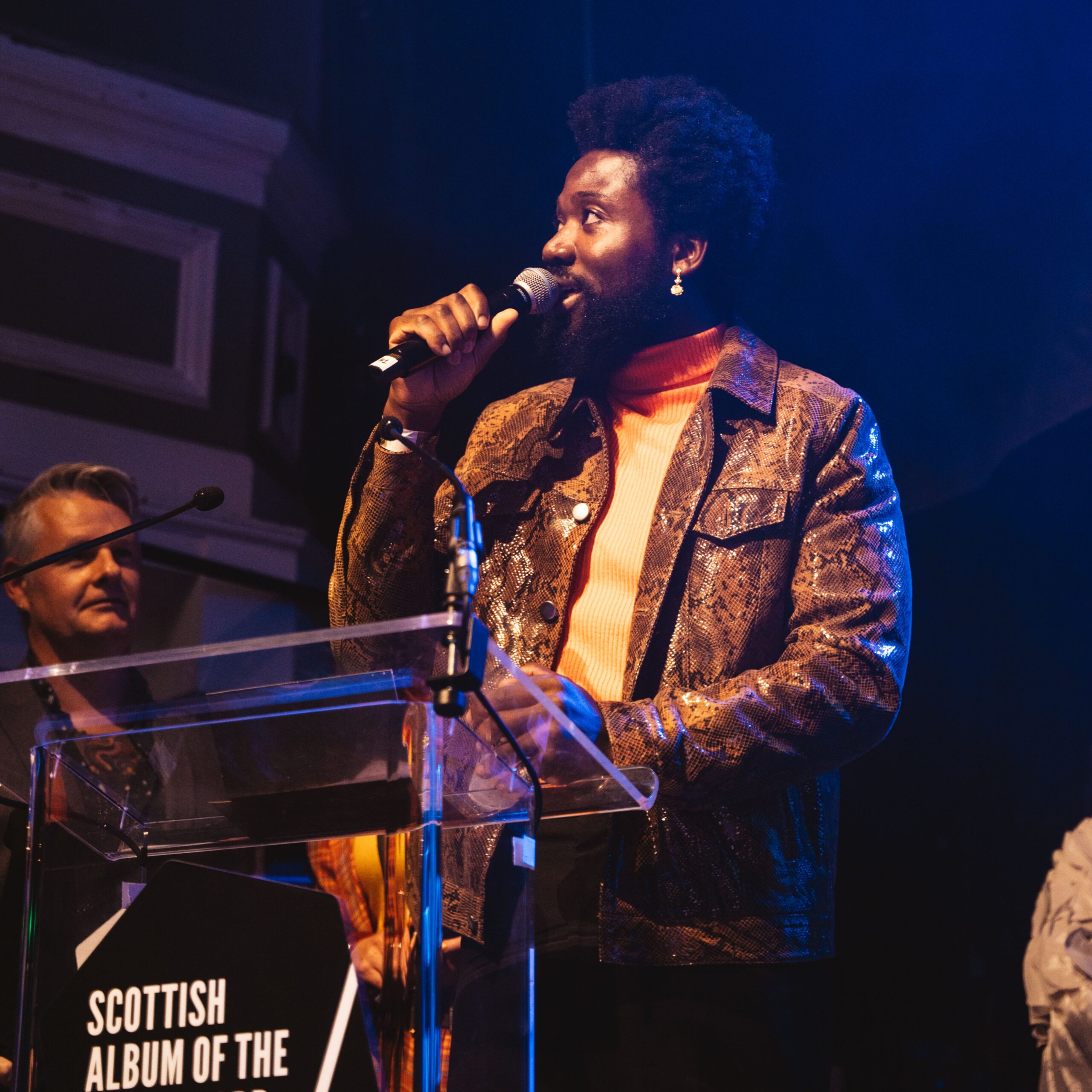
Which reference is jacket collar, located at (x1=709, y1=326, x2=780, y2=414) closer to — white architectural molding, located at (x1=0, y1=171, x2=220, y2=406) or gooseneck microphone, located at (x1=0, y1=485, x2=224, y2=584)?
gooseneck microphone, located at (x1=0, y1=485, x2=224, y2=584)

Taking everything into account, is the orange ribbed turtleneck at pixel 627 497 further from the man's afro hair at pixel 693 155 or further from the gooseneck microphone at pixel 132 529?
the gooseneck microphone at pixel 132 529

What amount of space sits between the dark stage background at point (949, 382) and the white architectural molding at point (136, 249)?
155 cm

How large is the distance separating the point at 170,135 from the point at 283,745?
353cm

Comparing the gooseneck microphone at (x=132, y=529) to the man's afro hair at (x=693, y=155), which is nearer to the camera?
the gooseneck microphone at (x=132, y=529)

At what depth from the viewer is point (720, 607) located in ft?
5.10

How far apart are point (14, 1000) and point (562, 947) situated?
2.82ft

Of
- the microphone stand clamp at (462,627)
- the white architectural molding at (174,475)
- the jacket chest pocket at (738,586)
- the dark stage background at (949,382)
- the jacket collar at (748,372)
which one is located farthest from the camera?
the white architectural molding at (174,475)

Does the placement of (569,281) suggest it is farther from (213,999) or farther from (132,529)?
(213,999)

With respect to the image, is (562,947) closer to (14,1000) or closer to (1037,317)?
(14,1000)

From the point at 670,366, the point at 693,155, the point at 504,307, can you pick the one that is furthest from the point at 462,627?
the point at 693,155

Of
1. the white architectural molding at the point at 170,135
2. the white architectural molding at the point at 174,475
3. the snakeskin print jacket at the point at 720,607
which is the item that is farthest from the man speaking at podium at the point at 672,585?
the white architectural molding at the point at 170,135

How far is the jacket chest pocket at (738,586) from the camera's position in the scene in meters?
1.54

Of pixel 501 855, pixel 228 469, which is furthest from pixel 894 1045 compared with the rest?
pixel 228 469

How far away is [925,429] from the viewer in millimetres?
2584
